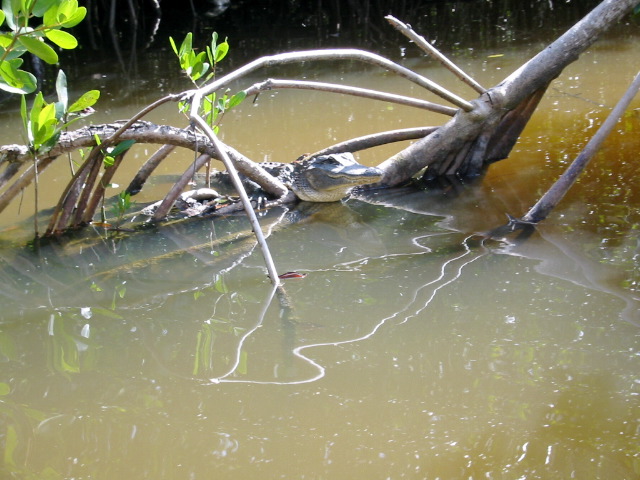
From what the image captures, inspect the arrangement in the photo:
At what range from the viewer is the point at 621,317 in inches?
126

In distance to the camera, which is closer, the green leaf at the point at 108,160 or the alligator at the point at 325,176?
the green leaf at the point at 108,160

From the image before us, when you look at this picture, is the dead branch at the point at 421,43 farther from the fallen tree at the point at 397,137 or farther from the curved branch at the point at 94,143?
the curved branch at the point at 94,143

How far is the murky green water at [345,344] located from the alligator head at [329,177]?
0.13 meters

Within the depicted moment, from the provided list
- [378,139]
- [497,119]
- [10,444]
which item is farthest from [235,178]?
[497,119]

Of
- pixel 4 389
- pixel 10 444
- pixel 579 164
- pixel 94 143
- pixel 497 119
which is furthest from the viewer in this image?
pixel 497 119

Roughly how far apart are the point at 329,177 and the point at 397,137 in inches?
34.3

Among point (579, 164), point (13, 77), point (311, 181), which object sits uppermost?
point (13, 77)

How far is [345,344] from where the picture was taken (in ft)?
10.5

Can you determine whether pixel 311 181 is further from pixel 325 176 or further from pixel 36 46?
pixel 36 46

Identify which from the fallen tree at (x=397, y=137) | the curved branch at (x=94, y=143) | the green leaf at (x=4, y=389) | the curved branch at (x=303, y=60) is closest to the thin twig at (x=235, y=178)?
the curved branch at (x=303, y=60)

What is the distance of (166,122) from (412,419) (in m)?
5.42

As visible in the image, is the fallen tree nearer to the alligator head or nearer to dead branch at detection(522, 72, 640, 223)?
the alligator head

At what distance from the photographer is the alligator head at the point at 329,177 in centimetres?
490

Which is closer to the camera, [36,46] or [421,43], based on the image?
[36,46]
